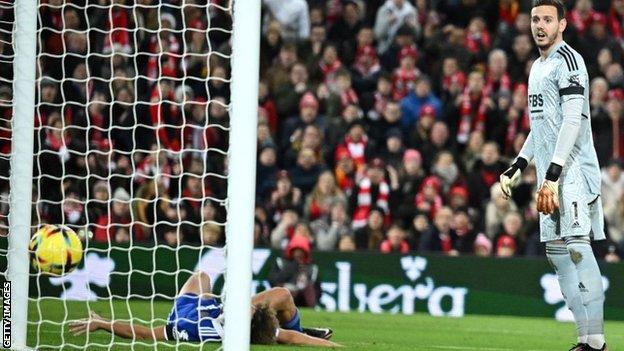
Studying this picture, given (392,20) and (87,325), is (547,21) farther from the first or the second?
(392,20)

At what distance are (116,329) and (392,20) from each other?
9.80 m

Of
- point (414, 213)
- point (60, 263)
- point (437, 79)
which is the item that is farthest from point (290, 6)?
point (60, 263)

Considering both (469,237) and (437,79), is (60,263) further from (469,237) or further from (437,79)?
(437,79)

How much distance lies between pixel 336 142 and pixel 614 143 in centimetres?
350

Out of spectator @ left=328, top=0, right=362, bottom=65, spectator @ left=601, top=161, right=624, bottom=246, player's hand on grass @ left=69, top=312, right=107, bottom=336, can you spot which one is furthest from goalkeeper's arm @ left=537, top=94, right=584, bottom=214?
spectator @ left=328, top=0, right=362, bottom=65

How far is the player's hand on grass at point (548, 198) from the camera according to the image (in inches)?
280

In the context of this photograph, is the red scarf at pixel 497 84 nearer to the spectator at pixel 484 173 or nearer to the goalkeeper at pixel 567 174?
the spectator at pixel 484 173

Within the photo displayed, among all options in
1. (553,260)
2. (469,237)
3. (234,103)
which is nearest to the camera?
(234,103)

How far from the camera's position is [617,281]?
1375 centimetres

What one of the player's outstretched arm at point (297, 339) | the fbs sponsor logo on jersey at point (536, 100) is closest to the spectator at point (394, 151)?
the player's outstretched arm at point (297, 339)

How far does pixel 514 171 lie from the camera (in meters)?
7.61

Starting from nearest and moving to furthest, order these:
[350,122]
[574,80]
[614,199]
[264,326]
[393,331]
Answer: [574,80]
[264,326]
[393,331]
[614,199]
[350,122]

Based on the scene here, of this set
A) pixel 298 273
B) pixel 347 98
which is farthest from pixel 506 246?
pixel 347 98

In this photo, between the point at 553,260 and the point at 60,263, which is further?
the point at 60,263
